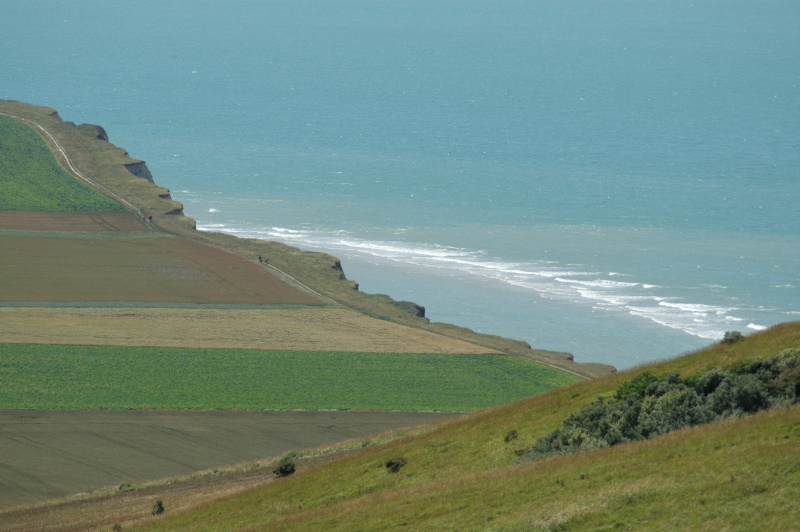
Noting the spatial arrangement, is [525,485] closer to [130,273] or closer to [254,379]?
[254,379]

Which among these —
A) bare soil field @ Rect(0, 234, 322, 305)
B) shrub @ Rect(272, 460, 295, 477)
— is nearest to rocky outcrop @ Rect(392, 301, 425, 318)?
bare soil field @ Rect(0, 234, 322, 305)

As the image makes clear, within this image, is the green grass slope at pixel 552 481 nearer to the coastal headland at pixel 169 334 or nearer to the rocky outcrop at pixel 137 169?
the coastal headland at pixel 169 334

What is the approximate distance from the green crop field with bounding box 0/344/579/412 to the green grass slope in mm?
21789

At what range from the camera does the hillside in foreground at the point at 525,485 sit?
74.0 ft

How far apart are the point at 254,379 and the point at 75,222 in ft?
139

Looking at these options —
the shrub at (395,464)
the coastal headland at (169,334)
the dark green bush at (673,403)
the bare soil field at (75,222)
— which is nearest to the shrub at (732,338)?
the dark green bush at (673,403)

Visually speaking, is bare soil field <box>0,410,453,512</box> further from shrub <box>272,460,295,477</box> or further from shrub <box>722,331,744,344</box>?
shrub <box>722,331,744,344</box>

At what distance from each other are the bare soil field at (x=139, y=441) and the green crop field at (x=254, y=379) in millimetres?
1585

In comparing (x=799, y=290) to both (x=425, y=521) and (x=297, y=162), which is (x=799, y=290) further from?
(x=297, y=162)

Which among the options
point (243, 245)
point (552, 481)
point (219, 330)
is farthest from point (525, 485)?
point (243, 245)

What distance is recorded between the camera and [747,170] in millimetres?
184000

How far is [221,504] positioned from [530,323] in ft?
197

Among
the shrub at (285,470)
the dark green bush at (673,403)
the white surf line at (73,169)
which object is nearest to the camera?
the dark green bush at (673,403)

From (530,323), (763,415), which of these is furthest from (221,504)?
(530,323)
